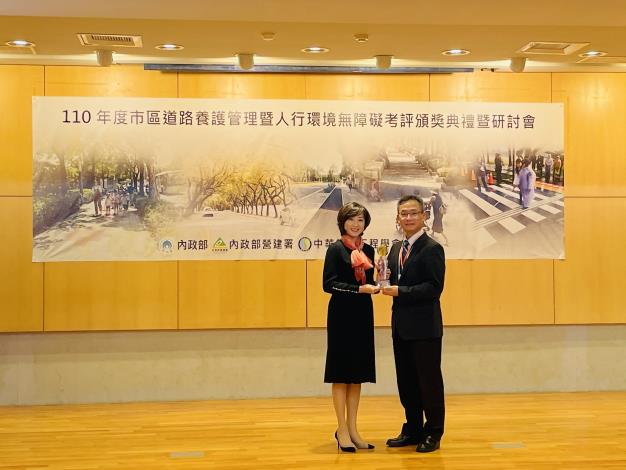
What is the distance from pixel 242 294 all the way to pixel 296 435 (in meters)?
1.93

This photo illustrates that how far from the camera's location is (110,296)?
816cm

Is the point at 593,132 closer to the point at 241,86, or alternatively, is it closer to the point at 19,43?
the point at 241,86

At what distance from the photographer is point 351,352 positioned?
6141mm

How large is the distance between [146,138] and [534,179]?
394cm

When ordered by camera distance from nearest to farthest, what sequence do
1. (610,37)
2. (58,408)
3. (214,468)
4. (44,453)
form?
(214,468) → (44,453) → (610,37) → (58,408)

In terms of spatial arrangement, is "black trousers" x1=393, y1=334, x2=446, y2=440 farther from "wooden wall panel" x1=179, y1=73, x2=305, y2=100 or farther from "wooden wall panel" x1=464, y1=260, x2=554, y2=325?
"wooden wall panel" x1=179, y1=73, x2=305, y2=100

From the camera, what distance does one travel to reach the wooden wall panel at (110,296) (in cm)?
810

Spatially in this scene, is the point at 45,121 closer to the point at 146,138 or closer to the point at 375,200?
the point at 146,138

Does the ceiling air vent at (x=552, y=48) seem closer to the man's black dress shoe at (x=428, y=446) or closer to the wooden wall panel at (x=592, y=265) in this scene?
the wooden wall panel at (x=592, y=265)

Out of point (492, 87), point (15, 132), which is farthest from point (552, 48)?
point (15, 132)

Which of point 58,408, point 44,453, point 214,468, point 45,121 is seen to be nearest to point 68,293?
point 58,408

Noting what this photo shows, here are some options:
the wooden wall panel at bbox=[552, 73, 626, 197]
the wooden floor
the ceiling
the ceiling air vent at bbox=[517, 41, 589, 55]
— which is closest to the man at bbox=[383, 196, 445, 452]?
the wooden floor

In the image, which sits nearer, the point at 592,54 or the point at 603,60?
the point at 592,54

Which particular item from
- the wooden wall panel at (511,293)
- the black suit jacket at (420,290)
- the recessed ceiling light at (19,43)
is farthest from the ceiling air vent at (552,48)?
the recessed ceiling light at (19,43)
